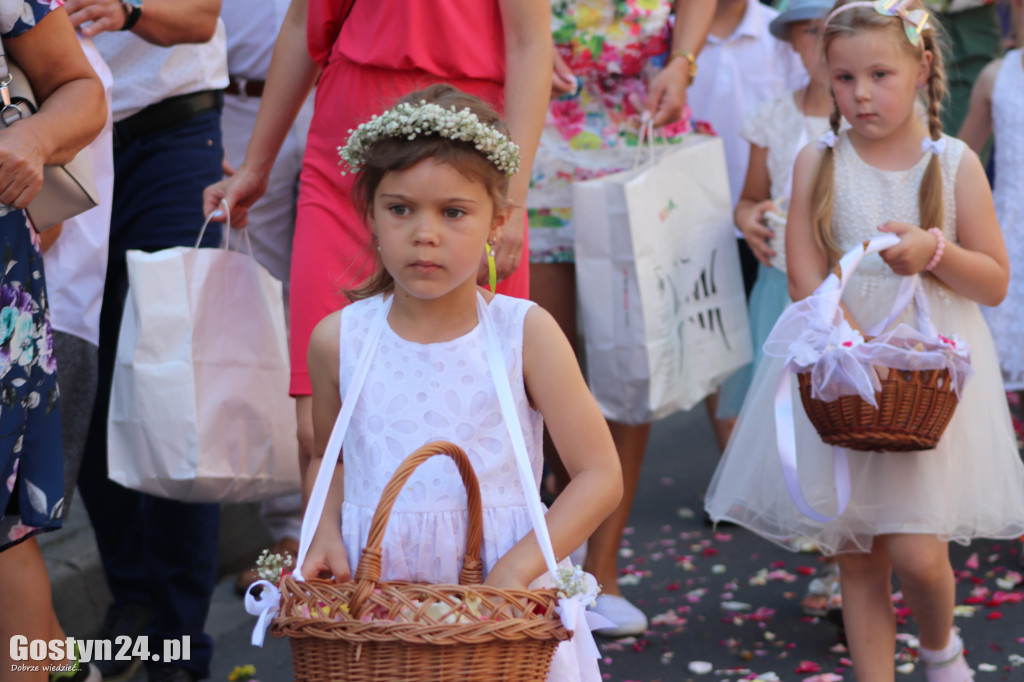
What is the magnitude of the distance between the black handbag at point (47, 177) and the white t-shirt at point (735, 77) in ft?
11.4

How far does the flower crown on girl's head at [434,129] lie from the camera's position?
224cm

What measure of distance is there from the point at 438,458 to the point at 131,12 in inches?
67.4

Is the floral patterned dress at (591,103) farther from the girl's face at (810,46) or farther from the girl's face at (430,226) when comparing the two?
the girl's face at (430,226)

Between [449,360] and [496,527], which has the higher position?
[449,360]

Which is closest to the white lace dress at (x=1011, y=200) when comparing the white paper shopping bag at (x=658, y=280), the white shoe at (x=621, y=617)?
the white paper shopping bag at (x=658, y=280)

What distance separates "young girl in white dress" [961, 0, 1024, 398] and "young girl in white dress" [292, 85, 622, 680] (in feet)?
10.9

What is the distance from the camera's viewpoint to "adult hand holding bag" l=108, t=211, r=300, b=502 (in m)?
3.21

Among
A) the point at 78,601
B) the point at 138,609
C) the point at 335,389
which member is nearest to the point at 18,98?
the point at 335,389

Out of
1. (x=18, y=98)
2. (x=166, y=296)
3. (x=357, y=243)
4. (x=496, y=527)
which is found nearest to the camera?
(x=496, y=527)

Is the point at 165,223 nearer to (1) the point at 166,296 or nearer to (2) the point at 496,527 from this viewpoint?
(1) the point at 166,296

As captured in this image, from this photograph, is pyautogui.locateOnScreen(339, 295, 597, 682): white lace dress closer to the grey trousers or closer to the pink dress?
the pink dress

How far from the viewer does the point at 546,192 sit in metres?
4.20

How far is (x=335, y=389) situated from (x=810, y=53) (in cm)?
283

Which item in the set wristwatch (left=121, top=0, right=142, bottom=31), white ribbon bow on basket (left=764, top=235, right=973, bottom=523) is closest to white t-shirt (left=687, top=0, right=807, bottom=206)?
white ribbon bow on basket (left=764, top=235, right=973, bottom=523)
